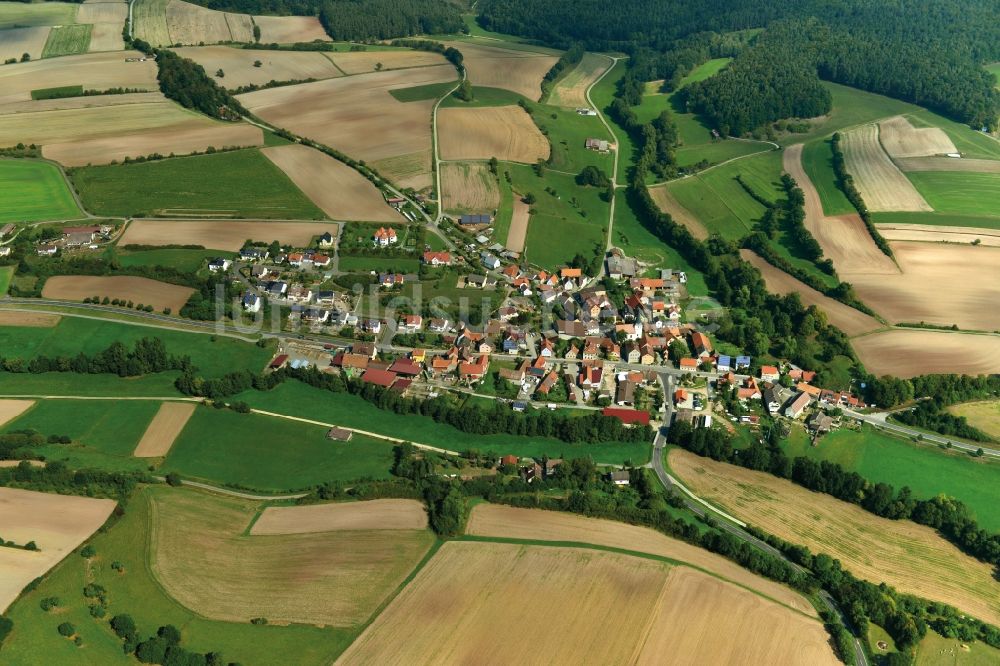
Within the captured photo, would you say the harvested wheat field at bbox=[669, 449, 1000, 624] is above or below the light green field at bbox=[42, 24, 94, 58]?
Result: below

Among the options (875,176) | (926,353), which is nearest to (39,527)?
(926,353)

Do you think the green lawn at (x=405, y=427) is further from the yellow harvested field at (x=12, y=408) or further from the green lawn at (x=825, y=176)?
the green lawn at (x=825, y=176)

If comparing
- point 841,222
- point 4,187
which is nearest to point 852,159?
point 841,222

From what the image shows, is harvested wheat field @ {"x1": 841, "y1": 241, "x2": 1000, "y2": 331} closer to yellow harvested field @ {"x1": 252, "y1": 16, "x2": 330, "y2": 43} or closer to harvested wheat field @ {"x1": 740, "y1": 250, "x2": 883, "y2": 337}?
harvested wheat field @ {"x1": 740, "y1": 250, "x2": 883, "y2": 337}

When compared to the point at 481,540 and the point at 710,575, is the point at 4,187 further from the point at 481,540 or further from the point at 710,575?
the point at 710,575

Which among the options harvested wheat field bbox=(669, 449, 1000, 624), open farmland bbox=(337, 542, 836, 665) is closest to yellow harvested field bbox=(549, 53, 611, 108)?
harvested wheat field bbox=(669, 449, 1000, 624)

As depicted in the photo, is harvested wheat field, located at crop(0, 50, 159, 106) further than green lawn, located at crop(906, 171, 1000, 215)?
Yes

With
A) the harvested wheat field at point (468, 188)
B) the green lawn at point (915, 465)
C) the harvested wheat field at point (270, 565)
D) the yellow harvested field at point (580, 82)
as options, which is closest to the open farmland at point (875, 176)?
the yellow harvested field at point (580, 82)
